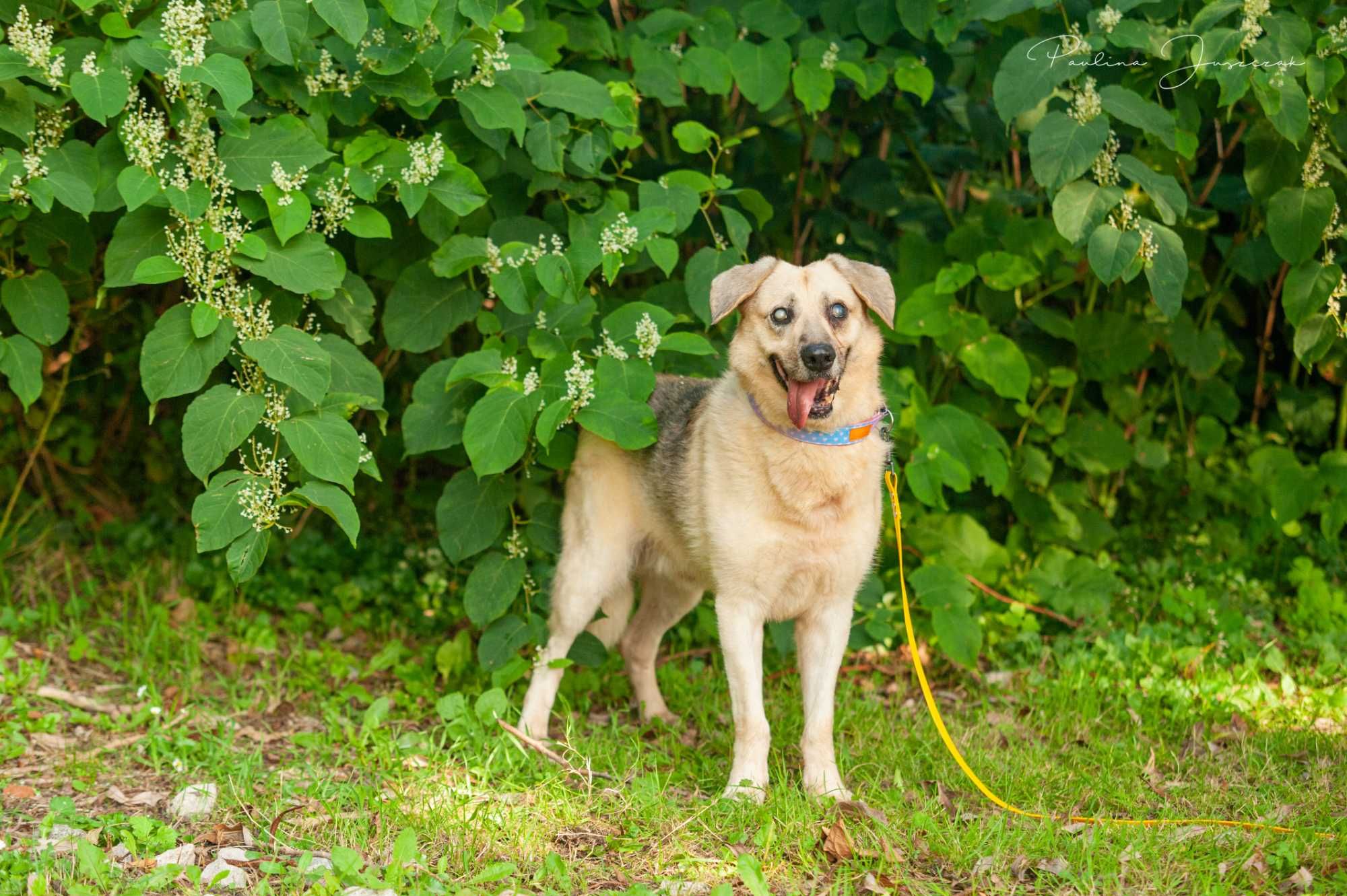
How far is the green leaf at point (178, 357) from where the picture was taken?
3717 mm

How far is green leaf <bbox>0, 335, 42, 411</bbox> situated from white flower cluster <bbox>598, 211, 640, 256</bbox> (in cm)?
190

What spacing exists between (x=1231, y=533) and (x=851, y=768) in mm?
3145

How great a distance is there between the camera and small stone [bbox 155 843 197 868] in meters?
3.29

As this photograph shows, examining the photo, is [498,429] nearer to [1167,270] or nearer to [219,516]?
[219,516]

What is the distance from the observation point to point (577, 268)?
4188 millimetres

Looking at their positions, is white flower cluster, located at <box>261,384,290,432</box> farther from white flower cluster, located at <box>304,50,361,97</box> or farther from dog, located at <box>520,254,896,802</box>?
dog, located at <box>520,254,896,802</box>

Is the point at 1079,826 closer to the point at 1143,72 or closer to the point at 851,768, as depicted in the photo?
the point at 851,768

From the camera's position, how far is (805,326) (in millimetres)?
3881

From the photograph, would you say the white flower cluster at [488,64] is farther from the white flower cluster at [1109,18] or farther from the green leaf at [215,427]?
the white flower cluster at [1109,18]

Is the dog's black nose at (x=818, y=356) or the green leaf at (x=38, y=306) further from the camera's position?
the green leaf at (x=38, y=306)

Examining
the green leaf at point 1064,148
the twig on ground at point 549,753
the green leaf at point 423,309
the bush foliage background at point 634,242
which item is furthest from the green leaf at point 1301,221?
the twig on ground at point 549,753

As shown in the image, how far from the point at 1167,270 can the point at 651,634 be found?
2.34 meters

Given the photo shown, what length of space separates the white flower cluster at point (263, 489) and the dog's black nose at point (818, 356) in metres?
1.64

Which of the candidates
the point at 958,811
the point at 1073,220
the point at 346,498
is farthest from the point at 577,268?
Result: the point at 958,811
